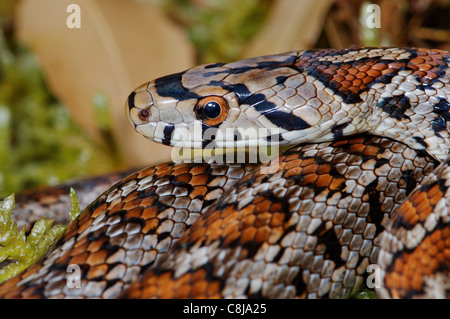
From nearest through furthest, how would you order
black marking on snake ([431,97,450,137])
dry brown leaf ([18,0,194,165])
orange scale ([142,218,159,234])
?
orange scale ([142,218,159,234]) → black marking on snake ([431,97,450,137]) → dry brown leaf ([18,0,194,165])

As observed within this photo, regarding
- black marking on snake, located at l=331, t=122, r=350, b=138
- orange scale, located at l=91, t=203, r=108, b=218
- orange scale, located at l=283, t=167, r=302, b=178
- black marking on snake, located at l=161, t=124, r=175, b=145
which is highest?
black marking on snake, located at l=161, t=124, r=175, b=145

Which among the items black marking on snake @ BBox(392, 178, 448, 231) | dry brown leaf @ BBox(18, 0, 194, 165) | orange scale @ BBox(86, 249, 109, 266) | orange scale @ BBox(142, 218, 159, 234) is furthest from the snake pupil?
dry brown leaf @ BBox(18, 0, 194, 165)

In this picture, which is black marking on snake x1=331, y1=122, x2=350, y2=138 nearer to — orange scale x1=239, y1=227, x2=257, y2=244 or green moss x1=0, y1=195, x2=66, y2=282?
orange scale x1=239, y1=227, x2=257, y2=244

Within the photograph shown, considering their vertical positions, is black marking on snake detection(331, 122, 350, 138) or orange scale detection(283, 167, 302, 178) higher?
black marking on snake detection(331, 122, 350, 138)

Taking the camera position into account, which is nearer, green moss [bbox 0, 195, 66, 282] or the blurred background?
green moss [bbox 0, 195, 66, 282]

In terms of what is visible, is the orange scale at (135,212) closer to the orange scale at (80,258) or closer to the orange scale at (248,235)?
the orange scale at (80,258)

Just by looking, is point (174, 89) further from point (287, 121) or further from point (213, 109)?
point (287, 121)


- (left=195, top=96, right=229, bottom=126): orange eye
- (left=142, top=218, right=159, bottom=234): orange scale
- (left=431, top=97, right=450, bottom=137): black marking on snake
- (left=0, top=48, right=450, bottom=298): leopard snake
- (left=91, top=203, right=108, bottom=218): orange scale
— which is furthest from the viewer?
(left=195, top=96, right=229, bottom=126): orange eye

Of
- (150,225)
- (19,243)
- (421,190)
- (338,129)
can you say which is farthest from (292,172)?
(19,243)

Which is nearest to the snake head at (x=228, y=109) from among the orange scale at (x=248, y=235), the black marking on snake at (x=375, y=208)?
the black marking on snake at (x=375, y=208)
